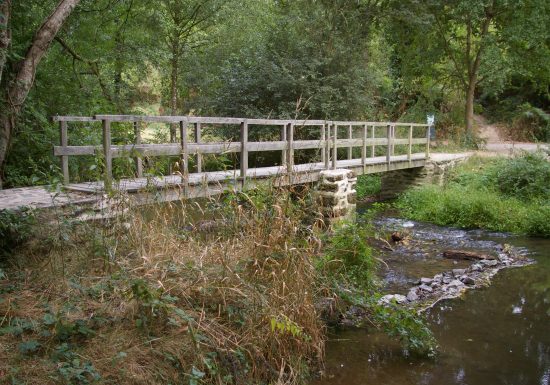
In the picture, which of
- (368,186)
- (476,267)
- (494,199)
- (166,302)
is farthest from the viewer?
(368,186)

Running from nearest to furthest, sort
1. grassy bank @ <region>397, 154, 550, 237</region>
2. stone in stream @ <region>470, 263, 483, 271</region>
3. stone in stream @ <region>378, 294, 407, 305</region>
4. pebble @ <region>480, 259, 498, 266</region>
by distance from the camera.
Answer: stone in stream @ <region>378, 294, 407, 305</region>
stone in stream @ <region>470, 263, 483, 271</region>
pebble @ <region>480, 259, 498, 266</region>
grassy bank @ <region>397, 154, 550, 237</region>

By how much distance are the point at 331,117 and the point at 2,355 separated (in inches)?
501

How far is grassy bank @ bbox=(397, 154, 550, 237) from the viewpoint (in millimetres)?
Result: 11398

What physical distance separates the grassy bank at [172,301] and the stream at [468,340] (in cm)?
28

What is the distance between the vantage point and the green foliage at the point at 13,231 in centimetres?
485

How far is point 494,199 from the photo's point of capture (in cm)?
1251

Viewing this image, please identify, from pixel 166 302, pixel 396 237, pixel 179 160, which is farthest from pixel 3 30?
pixel 396 237

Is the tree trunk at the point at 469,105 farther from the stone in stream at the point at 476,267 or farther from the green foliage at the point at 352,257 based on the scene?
the green foliage at the point at 352,257

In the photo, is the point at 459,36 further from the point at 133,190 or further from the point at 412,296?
the point at 133,190

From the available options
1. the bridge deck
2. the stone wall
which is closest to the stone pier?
the bridge deck

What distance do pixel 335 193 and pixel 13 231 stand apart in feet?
20.0

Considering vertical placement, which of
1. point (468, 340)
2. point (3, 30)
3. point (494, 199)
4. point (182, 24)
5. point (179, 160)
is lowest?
point (468, 340)

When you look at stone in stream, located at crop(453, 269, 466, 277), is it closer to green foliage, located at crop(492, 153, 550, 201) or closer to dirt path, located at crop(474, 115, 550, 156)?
green foliage, located at crop(492, 153, 550, 201)

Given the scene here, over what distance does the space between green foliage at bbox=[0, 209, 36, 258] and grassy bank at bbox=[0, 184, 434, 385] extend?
0.02 metres
